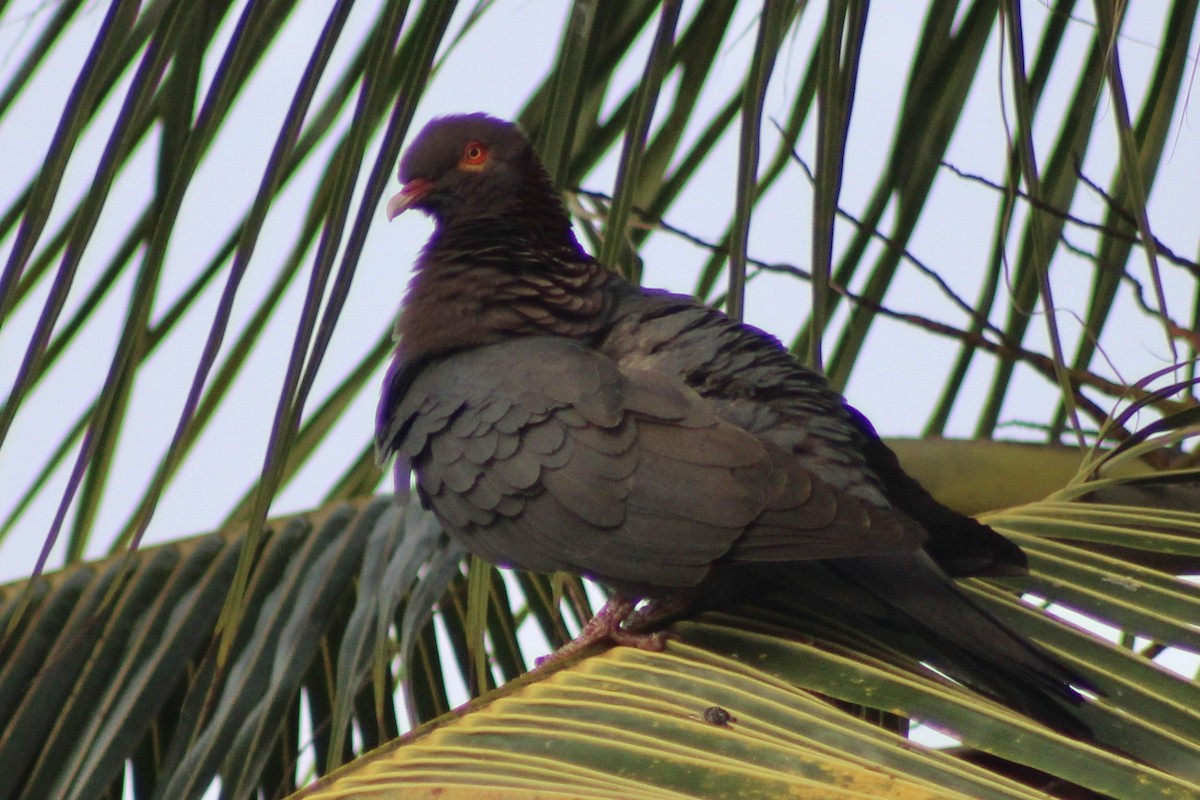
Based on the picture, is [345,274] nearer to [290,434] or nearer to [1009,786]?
[290,434]

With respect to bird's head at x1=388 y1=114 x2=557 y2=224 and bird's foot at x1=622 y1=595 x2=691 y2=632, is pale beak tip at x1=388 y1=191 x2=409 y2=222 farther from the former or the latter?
bird's foot at x1=622 y1=595 x2=691 y2=632

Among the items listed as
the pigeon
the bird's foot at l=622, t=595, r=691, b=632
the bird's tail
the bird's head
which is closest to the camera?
the bird's tail

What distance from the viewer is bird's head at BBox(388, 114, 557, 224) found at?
298cm

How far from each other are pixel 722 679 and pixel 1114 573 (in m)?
0.52

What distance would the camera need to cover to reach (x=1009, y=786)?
1.22 meters

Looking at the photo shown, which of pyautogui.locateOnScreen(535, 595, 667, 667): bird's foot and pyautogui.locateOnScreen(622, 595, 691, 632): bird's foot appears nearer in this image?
pyautogui.locateOnScreen(535, 595, 667, 667): bird's foot

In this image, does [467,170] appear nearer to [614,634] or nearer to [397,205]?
[397,205]

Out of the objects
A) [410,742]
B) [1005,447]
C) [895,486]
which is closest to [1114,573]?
[895,486]

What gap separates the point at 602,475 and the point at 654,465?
94mm

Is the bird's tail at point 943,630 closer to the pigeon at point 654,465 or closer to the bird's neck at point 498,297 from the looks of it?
the pigeon at point 654,465

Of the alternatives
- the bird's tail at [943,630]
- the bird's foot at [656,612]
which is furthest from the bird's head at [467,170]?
the bird's tail at [943,630]

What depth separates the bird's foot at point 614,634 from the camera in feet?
6.45

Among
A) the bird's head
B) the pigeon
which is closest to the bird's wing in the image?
the pigeon

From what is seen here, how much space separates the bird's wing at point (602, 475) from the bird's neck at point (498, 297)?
0.19ft
